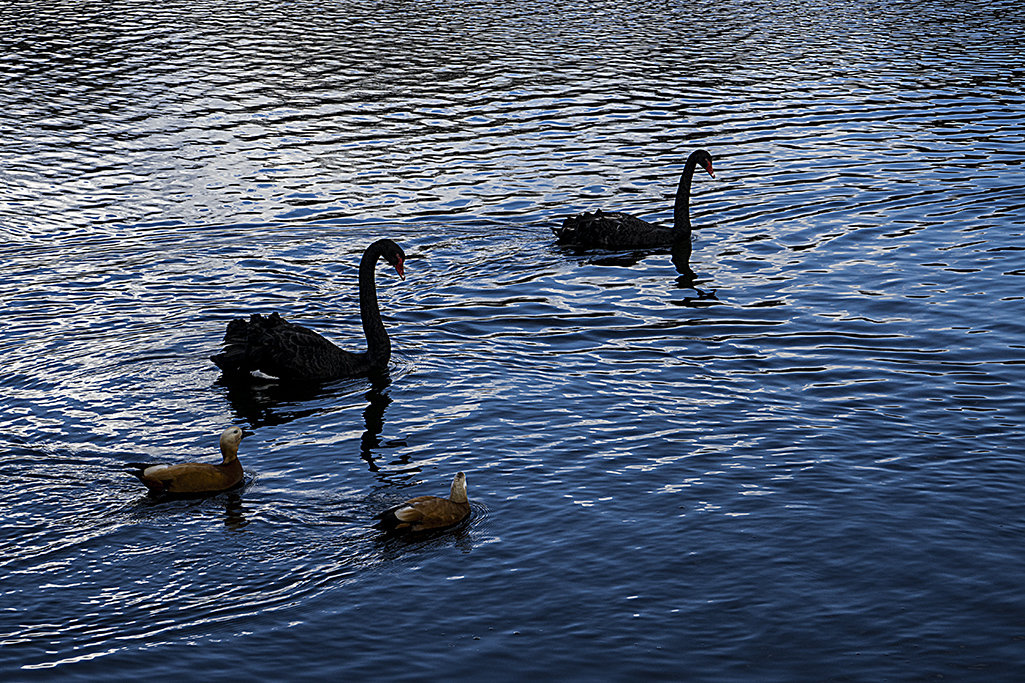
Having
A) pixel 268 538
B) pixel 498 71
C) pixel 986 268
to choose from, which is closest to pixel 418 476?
pixel 268 538

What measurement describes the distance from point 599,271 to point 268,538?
11038 mm

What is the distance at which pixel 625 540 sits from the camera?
40.1 ft

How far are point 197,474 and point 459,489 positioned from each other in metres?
2.60

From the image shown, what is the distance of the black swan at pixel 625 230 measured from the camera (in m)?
22.3

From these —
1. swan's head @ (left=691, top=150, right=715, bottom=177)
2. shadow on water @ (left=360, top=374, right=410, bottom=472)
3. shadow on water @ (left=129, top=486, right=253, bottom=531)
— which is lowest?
shadow on water @ (left=129, top=486, right=253, bottom=531)

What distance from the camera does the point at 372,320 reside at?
56.3 ft

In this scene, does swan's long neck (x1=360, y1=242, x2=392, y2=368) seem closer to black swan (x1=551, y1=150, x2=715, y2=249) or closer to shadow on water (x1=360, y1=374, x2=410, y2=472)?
shadow on water (x1=360, y1=374, x2=410, y2=472)

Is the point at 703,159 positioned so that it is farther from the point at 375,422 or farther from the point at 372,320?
the point at 375,422

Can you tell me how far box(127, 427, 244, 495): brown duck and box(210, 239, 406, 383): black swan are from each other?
325 cm

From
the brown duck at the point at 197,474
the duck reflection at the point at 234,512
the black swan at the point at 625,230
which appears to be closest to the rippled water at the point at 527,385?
the duck reflection at the point at 234,512

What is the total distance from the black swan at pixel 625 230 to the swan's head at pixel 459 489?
10.5 meters

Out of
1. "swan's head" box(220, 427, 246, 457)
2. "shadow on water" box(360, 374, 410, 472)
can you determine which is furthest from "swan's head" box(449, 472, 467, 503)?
"swan's head" box(220, 427, 246, 457)

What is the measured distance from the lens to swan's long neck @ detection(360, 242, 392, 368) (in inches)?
671

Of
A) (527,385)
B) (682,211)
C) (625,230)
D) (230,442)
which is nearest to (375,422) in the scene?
(527,385)
